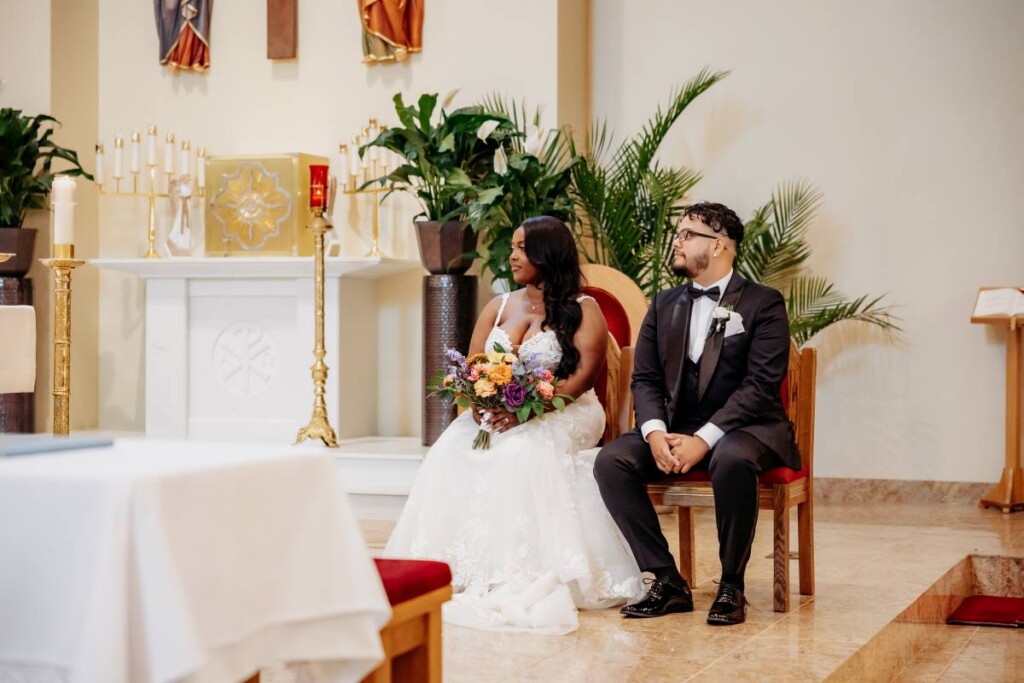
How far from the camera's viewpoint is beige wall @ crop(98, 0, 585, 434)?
8.12 m

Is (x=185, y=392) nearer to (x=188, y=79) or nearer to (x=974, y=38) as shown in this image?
(x=188, y=79)

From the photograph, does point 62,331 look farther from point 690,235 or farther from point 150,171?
point 150,171

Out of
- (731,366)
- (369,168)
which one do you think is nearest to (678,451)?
(731,366)

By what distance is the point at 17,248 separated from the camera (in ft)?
27.6

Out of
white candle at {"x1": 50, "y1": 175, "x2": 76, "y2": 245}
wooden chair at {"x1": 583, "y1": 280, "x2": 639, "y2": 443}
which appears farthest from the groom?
white candle at {"x1": 50, "y1": 175, "x2": 76, "y2": 245}

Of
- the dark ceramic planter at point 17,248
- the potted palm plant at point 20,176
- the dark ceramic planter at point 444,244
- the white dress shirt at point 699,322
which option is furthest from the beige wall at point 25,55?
the white dress shirt at point 699,322

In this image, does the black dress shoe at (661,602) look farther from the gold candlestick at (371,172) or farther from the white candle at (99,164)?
the white candle at (99,164)

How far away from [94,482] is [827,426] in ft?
21.1

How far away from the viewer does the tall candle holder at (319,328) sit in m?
7.34

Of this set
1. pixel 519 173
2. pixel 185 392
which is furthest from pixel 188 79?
pixel 519 173

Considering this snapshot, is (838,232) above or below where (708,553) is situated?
above

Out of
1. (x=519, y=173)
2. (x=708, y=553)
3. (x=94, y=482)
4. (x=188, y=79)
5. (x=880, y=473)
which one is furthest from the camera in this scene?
(x=188, y=79)

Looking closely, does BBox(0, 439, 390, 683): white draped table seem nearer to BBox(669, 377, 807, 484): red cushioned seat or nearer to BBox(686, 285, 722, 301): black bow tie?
BBox(669, 377, 807, 484): red cushioned seat

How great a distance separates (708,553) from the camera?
591 centimetres
